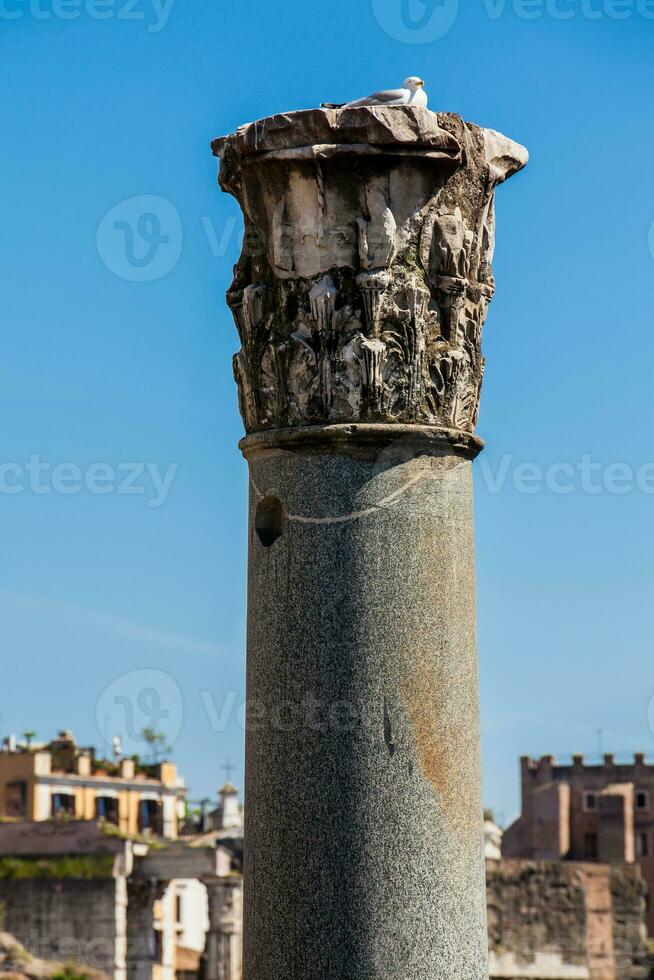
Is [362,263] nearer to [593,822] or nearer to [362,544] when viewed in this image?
[362,544]

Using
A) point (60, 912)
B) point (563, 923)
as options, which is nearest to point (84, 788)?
point (60, 912)

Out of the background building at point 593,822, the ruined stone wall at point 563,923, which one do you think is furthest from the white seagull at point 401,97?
the background building at point 593,822

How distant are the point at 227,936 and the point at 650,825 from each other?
27875 millimetres

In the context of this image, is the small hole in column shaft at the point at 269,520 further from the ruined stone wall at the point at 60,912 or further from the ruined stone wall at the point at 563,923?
the ruined stone wall at the point at 60,912

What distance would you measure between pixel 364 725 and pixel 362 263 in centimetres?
151

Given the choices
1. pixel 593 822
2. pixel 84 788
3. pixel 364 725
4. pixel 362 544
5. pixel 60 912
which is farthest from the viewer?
pixel 593 822

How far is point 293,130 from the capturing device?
21.5 ft

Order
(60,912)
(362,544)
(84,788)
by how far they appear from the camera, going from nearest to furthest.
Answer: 1. (362,544)
2. (60,912)
3. (84,788)

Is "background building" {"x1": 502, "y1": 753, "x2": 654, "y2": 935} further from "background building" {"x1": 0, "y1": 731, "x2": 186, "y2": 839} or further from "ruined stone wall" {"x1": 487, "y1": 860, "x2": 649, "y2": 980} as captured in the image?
"ruined stone wall" {"x1": 487, "y1": 860, "x2": 649, "y2": 980}

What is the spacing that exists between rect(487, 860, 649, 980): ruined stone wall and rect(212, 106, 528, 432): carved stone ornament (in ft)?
125

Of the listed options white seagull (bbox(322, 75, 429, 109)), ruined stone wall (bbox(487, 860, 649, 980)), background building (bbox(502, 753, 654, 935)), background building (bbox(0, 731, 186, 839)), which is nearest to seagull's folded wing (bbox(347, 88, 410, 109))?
white seagull (bbox(322, 75, 429, 109))

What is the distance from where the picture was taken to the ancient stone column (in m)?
6.35

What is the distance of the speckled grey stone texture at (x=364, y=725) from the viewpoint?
6.32 meters

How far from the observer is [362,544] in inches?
257
